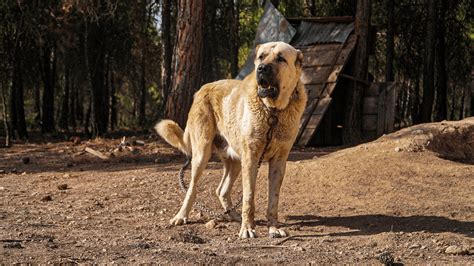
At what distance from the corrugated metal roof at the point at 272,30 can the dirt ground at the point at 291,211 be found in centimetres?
699

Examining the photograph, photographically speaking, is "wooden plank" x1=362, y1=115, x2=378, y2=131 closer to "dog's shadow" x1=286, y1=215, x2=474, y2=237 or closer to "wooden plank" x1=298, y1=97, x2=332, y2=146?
"wooden plank" x1=298, y1=97, x2=332, y2=146

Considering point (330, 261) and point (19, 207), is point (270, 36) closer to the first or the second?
point (19, 207)

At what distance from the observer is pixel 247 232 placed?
21.7ft

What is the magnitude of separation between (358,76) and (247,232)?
1136 cm

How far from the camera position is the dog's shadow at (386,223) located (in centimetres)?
689

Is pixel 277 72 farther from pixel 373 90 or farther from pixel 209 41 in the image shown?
pixel 209 41

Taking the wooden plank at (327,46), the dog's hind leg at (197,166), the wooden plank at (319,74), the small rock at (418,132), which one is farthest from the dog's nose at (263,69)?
the wooden plank at (327,46)

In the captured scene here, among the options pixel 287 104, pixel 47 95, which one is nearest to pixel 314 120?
pixel 287 104

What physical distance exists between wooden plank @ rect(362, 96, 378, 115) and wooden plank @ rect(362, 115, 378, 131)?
0.37 feet

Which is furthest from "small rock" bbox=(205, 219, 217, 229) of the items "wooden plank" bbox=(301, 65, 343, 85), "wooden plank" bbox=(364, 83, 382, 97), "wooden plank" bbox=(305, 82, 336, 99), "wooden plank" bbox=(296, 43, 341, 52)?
"wooden plank" bbox=(364, 83, 382, 97)

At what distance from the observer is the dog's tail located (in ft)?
26.9

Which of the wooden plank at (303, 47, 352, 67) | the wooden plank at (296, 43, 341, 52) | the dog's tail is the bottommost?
the dog's tail

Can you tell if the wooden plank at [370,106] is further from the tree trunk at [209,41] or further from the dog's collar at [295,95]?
the dog's collar at [295,95]

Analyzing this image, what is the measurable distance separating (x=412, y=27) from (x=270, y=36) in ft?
28.4
